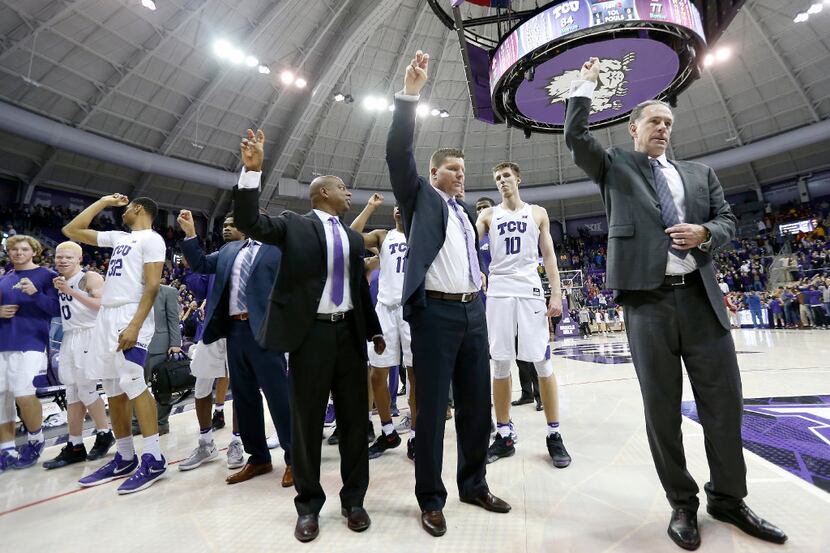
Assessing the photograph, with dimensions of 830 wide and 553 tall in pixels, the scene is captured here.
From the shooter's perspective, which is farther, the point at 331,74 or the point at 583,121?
the point at 331,74

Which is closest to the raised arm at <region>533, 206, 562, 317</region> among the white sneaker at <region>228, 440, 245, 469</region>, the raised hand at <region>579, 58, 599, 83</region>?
the raised hand at <region>579, 58, 599, 83</region>

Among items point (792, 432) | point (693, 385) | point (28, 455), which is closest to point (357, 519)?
point (693, 385)

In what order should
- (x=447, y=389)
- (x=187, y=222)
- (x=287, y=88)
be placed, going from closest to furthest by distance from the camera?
(x=447, y=389) < (x=187, y=222) < (x=287, y=88)

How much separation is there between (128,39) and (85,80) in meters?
2.49

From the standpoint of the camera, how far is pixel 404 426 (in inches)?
161

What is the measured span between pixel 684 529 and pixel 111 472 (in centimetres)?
378

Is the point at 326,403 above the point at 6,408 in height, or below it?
above

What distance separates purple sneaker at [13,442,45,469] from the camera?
3664 mm

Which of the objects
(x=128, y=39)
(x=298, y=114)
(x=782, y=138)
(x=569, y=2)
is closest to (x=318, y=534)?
(x=569, y=2)

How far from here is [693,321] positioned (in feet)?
6.17

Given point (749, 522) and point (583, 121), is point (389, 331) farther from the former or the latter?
point (749, 522)

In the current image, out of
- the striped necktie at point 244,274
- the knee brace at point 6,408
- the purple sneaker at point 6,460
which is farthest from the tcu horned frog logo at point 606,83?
the purple sneaker at point 6,460

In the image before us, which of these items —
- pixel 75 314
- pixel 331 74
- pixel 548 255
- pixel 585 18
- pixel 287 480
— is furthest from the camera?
pixel 331 74

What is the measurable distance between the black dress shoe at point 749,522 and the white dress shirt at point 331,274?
2.05 metres
